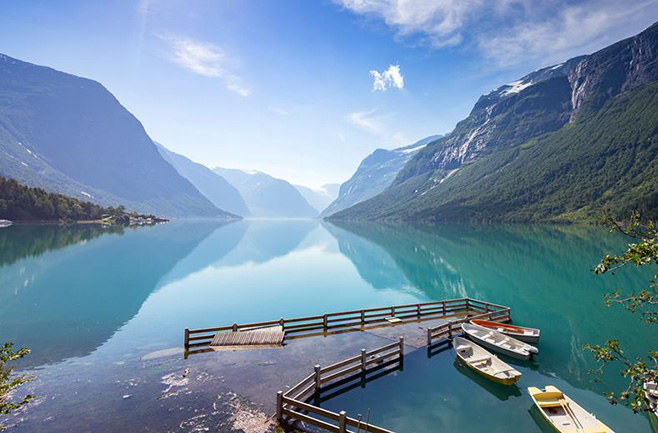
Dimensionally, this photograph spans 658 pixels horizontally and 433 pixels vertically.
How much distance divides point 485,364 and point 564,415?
5.50 metres

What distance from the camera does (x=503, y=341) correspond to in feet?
77.0

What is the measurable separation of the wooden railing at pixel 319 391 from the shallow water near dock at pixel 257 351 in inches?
39.9

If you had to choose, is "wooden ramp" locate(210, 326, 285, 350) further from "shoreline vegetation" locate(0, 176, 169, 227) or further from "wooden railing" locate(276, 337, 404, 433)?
"shoreline vegetation" locate(0, 176, 169, 227)

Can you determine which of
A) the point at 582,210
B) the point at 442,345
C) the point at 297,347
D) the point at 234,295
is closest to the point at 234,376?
the point at 297,347

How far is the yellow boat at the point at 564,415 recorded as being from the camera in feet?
44.6

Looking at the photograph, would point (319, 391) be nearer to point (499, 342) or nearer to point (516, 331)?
point (499, 342)

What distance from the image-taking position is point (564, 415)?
Answer: 580 inches

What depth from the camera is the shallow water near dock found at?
614 inches

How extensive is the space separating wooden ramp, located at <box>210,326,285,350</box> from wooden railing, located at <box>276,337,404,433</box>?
613 centimetres

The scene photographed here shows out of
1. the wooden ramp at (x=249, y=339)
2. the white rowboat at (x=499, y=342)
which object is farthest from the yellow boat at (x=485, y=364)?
the wooden ramp at (x=249, y=339)

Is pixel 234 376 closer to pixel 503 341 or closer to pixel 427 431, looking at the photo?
pixel 427 431

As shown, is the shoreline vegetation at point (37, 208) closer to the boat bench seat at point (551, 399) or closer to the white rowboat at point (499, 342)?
the white rowboat at point (499, 342)

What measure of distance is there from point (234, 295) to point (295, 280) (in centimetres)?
1292

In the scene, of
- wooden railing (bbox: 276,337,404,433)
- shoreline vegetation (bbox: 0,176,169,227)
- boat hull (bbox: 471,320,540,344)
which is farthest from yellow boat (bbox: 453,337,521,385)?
shoreline vegetation (bbox: 0,176,169,227)
